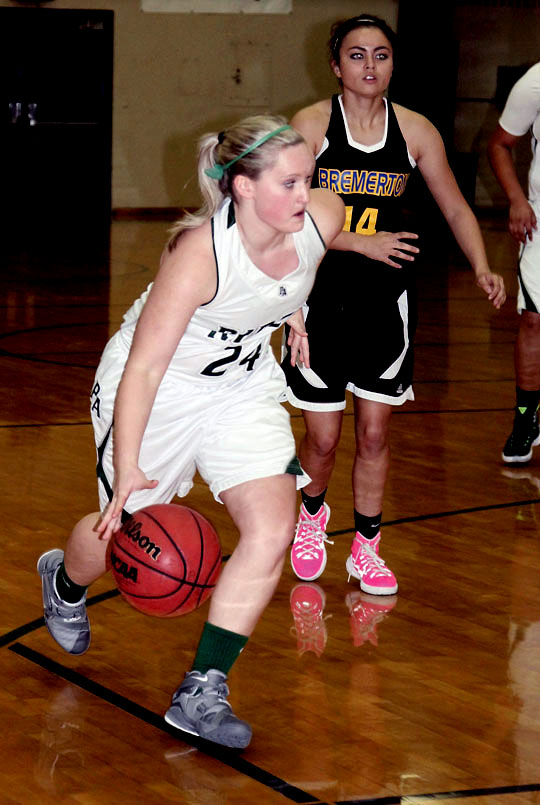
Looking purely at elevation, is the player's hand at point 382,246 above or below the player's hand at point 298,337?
above

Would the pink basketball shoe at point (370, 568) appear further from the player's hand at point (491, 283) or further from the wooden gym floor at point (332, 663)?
the player's hand at point (491, 283)

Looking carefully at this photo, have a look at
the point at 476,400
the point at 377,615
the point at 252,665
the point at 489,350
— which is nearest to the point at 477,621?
the point at 377,615

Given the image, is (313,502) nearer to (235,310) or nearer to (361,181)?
(361,181)

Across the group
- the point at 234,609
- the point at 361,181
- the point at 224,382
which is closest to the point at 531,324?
the point at 361,181

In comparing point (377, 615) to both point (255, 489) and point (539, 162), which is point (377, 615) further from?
point (539, 162)

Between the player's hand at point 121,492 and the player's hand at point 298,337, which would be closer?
the player's hand at point 121,492

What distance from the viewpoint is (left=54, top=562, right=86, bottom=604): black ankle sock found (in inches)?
125

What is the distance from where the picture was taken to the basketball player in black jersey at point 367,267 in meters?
3.68

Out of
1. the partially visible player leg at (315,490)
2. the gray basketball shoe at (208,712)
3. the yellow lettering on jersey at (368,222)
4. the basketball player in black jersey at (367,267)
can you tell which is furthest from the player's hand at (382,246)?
the gray basketball shoe at (208,712)

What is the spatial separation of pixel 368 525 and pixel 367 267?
780 millimetres

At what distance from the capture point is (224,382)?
9.84 ft

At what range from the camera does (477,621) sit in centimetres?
360

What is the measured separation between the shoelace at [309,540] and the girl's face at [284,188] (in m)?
1.43

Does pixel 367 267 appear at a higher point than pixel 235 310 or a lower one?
lower
